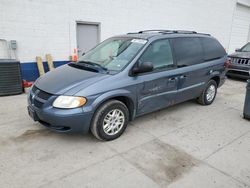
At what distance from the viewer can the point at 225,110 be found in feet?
16.8

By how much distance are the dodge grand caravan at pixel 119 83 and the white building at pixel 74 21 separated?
3009mm

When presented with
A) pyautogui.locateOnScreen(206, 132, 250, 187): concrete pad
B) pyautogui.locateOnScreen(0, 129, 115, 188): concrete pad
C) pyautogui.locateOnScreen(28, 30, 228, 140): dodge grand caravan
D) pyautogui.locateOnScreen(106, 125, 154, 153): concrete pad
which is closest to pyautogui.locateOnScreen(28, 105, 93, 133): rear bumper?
pyautogui.locateOnScreen(28, 30, 228, 140): dodge grand caravan

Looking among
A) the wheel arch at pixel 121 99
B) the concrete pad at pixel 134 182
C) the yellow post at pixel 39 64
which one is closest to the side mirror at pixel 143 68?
the wheel arch at pixel 121 99

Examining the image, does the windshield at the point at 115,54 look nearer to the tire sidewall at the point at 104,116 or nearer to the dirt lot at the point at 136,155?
the tire sidewall at the point at 104,116

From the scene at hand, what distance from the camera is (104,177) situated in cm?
261

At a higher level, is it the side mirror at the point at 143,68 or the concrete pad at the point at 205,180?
the side mirror at the point at 143,68

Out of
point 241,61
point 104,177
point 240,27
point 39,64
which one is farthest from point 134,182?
point 240,27

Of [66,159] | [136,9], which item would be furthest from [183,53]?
[136,9]

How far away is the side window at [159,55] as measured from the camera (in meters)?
3.73

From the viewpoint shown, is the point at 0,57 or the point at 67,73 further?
the point at 0,57

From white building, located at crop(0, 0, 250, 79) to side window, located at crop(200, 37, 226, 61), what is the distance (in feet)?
12.9

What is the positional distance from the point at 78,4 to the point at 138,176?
605 cm

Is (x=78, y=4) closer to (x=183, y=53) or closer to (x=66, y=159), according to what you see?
(x=183, y=53)

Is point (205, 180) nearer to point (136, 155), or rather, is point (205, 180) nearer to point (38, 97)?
point (136, 155)
